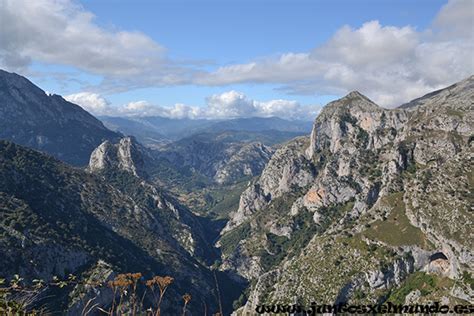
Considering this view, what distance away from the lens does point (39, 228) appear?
19188 cm

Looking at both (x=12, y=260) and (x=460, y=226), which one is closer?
(x=12, y=260)

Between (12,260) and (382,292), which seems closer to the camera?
(12,260)

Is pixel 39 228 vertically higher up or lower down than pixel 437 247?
higher up

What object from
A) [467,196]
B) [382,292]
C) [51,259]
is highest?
[467,196]

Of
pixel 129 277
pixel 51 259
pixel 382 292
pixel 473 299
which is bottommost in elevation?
pixel 382 292

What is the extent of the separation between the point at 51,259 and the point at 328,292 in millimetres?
121435

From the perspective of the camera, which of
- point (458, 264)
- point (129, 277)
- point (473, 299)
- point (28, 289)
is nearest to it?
point (28, 289)

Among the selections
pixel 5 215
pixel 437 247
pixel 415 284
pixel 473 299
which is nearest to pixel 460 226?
pixel 437 247

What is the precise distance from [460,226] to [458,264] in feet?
60.8

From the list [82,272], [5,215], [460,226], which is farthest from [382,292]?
[5,215]

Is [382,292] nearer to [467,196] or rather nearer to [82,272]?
[467,196]

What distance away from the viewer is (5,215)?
184625mm

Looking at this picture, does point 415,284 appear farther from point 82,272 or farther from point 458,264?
point 82,272

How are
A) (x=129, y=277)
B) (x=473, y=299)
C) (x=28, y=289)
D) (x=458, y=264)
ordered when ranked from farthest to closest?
(x=458, y=264), (x=473, y=299), (x=129, y=277), (x=28, y=289)
